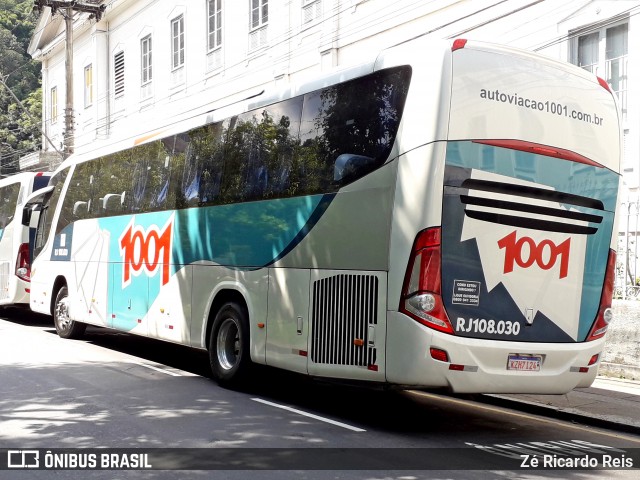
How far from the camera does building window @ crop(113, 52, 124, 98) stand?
31.1 metres

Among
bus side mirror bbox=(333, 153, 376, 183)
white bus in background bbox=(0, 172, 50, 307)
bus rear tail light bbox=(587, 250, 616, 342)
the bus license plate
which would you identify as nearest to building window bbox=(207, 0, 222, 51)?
white bus in background bbox=(0, 172, 50, 307)

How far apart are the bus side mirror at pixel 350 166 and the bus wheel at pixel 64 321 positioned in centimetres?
881

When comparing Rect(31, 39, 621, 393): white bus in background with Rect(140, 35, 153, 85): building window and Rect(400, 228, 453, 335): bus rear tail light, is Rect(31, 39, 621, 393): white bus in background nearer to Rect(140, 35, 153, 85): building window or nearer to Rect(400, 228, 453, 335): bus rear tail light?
Rect(400, 228, 453, 335): bus rear tail light

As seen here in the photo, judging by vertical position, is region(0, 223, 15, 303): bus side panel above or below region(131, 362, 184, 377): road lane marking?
above

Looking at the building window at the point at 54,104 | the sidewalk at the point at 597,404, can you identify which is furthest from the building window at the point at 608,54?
the building window at the point at 54,104

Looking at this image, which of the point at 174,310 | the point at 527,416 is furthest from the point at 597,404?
the point at 174,310

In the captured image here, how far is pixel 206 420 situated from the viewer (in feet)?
27.2

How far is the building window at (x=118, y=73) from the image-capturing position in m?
31.1

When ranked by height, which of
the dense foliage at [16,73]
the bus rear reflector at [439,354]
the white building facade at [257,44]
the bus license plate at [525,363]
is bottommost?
the bus license plate at [525,363]

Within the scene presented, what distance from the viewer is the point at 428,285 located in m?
7.57

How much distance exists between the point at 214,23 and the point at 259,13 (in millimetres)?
2655

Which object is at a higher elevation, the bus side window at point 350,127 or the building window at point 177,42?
the building window at point 177,42

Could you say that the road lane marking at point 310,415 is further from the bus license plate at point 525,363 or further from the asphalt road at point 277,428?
the bus license plate at point 525,363

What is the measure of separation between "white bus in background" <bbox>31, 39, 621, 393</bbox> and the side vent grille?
2 cm
